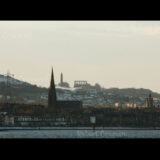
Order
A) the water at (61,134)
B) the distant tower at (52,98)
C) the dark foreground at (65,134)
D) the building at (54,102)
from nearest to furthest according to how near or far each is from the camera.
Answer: the water at (61,134) → the dark foreground at (65,134) → the distant tower at (52,98) → the building at (54,102)

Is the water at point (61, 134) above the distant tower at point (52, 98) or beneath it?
beneath

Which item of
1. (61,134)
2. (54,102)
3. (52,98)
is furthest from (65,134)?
(52,98)

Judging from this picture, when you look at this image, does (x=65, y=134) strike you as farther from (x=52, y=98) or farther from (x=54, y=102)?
(x=52, y=98)

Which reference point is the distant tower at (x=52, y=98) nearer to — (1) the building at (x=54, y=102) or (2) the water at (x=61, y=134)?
(1) the building at (x=54, y=102)

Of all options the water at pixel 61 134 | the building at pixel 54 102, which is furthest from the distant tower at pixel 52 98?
the water at pixel 61 134

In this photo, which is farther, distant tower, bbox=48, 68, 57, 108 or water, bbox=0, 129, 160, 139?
distant tower, bbox=48, 68, 57, 108

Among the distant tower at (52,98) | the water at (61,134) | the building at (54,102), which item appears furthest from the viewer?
the building at (54,102)

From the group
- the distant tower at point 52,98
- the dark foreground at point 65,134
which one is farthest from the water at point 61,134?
the distant tower at point 52,98

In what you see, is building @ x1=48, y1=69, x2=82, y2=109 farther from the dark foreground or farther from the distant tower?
the dark foreground

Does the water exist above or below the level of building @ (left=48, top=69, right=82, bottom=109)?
below

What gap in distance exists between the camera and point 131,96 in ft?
210

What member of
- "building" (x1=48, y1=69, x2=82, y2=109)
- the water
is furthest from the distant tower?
the water

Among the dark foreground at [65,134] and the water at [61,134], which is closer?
the water at [61,134]
